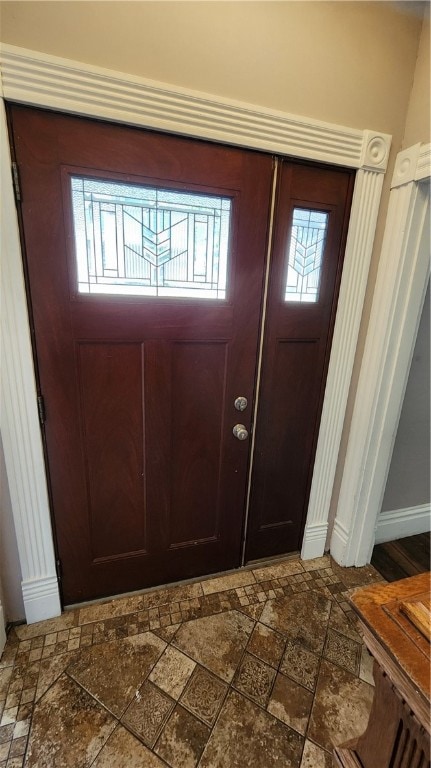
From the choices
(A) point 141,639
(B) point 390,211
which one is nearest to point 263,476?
(A) point 141,639

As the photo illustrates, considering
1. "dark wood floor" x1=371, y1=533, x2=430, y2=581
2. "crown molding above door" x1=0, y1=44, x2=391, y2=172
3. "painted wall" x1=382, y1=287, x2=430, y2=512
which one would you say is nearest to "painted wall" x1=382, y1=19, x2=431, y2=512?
"painted wall" x1=382, y1=287, x2=430, y2=512

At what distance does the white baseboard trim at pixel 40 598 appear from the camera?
1.46 meters

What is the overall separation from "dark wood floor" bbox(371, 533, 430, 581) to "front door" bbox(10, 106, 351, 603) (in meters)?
0.73

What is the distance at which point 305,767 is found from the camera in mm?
1086

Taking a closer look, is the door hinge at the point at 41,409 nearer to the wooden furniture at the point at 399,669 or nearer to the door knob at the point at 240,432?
the door knob at the point at 240,432

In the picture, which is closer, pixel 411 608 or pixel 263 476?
pixel 411 608

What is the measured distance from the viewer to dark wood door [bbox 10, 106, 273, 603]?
1172mm

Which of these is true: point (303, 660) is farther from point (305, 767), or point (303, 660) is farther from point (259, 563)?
point (259, 563)

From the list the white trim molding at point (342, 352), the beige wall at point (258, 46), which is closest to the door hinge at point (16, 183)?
the beige wall at point (258, 46)

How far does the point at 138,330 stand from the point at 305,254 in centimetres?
81

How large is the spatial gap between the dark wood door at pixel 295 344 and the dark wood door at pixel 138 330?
10 cm

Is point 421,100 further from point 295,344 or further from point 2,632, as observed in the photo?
point 2,632

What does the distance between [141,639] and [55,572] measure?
472 millimetres

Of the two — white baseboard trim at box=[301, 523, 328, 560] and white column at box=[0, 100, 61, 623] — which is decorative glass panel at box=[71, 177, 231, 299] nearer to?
white column at box=[0, 100, 61, 623]
